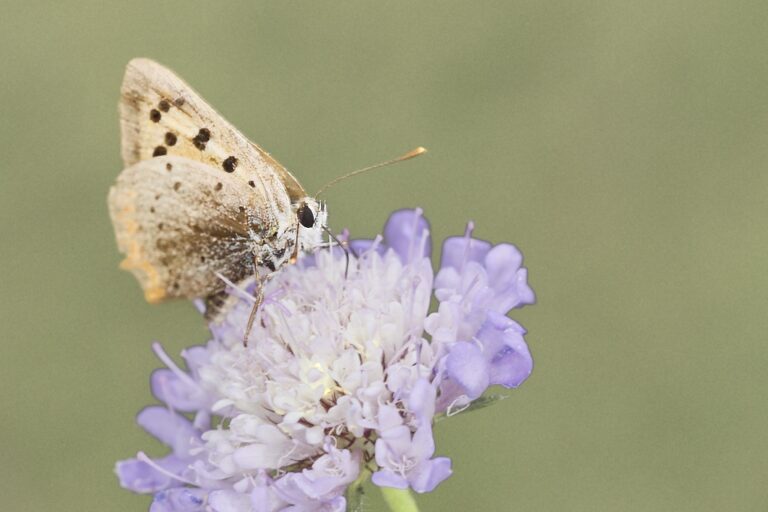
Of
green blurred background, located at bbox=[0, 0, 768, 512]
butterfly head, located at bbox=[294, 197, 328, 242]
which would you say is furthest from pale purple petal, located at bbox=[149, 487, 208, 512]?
green blurred background, located at bbox=[0, 0, 768, 512]

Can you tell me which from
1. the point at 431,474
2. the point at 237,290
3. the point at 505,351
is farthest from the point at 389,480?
the point at 237,290

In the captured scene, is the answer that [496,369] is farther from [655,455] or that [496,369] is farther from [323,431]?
[655,455]

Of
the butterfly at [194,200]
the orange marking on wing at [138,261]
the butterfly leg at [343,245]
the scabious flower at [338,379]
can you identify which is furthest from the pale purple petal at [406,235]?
the orange marking on wing at [138,261]

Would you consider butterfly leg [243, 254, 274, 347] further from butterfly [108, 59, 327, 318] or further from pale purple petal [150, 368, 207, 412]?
pale purple petal [150, 368, 207, 412]

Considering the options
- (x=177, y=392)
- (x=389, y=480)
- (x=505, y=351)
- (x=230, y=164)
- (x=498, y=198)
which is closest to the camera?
(x=389, y=480)

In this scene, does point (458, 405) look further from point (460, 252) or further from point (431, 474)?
point (460, 252)

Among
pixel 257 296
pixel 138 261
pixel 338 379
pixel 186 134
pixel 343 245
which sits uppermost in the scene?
pixel 186 134

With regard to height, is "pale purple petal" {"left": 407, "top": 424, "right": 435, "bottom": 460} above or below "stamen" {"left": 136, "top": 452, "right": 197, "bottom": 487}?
below
